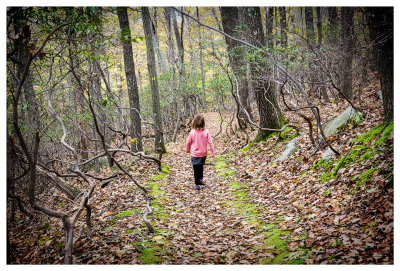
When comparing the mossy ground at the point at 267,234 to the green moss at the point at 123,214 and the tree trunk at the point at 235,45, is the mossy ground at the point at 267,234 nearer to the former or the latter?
the green moss at the point at 123,214

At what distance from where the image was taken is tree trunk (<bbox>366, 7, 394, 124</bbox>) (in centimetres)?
380

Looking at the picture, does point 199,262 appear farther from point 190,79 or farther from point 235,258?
point 190,79

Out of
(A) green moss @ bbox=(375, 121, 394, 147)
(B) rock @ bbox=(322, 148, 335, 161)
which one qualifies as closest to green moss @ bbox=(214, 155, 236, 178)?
(B) rock @ bbox=(322, 148, 335, 161)

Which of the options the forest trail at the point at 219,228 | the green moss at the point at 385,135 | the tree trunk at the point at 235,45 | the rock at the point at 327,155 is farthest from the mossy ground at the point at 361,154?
the tree trunk at the point at 235,45

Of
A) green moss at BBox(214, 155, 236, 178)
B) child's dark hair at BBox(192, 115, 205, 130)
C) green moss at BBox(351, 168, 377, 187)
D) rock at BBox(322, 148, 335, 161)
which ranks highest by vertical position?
child's dark hair at BBox(192, 115, 205, 130)

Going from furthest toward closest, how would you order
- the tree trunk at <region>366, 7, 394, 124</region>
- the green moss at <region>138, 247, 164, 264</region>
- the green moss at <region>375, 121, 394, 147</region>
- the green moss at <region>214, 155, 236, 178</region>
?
the green moss at <region>214, 155, 236, 178</region> < the green moss at <region>375, 121, 394, 147</region> < the tree trunk at <region>366, 7, 394, 124</region> < the green moss at <region>138, 247, 164, 264</region>

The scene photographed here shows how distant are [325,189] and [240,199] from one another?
1.79 m

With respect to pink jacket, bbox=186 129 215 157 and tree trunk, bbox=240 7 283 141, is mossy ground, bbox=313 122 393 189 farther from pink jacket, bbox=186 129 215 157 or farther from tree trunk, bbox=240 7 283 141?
tree trunk, bbox=240 7 283 141

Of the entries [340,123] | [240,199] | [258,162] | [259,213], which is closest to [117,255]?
[259,213]

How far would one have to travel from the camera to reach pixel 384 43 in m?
4.03

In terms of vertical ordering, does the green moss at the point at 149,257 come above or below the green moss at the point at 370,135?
below

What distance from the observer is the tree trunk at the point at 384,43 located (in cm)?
380

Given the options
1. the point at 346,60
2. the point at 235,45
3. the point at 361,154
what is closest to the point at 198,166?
the point at 361,154

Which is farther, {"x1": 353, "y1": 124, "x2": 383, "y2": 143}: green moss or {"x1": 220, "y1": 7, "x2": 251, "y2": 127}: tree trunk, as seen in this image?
{"x1": 220, "y1": 7, "x2": 251, "y2": 127}: tree trunk
